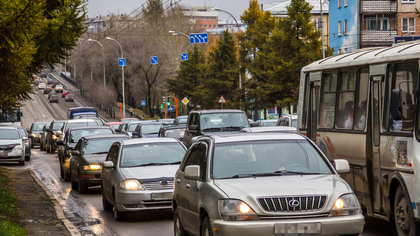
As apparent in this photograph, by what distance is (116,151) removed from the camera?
45.3 ft

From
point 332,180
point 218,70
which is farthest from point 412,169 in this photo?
point 218,70

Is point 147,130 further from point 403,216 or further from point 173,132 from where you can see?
point 403,216

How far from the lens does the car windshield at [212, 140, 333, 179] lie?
781 cm

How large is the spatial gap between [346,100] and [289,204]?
15.2 ft

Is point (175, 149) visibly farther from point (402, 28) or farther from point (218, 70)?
point (402, 28)

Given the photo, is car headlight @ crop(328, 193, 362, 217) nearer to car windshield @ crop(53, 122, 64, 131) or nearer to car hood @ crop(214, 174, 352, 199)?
car hood @ crop(214, 174, 352, 199)

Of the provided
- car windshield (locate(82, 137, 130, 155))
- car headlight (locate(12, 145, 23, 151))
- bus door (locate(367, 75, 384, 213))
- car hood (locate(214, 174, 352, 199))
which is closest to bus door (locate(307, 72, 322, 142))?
bus door (locate(367, 75, 384, 213))

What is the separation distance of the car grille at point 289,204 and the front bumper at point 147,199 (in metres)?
5.24

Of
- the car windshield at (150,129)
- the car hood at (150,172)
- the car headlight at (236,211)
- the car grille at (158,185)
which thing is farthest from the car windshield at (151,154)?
the car windshield at (150,129)

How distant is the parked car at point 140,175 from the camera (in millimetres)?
11977

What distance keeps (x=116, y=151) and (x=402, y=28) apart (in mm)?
53960

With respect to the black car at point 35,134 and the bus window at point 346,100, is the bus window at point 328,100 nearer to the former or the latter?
the bus window at point 346,100

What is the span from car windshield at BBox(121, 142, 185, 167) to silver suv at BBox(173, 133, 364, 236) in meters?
4.48

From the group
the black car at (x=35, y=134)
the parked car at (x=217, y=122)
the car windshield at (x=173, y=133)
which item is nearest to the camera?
the parked car at (x=217, y=122)
